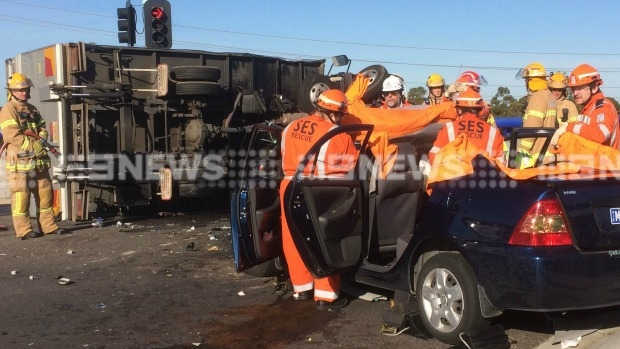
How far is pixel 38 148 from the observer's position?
10.1 metres

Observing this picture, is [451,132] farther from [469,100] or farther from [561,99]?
[561,99]

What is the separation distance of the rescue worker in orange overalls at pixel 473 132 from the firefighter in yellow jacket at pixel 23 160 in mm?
6355

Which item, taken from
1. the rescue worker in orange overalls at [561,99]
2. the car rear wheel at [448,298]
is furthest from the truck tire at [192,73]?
the car rear wheel at [448,298]

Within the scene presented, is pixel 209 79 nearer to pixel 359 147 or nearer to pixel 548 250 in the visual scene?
pixel 359 147

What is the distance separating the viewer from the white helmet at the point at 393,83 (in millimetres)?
8180

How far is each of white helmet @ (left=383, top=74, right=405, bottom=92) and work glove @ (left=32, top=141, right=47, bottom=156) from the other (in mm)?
4878

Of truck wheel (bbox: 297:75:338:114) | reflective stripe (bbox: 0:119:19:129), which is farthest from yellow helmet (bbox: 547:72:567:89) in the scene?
reflective stripe (bbox: 0:119:19:129)

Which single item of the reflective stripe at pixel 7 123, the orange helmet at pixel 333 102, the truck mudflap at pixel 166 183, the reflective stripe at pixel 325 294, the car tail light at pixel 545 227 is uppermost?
the orange helmet at pixel 333 102

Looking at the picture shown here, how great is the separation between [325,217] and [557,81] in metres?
4.34

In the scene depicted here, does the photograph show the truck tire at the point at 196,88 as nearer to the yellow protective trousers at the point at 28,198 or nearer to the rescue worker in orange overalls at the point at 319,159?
the yellow protective trousers at the point at 28,198

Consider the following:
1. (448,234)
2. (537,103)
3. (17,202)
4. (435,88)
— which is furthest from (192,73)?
(448,234)

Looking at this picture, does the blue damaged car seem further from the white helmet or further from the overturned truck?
the overturned truck

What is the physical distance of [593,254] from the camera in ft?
14.4

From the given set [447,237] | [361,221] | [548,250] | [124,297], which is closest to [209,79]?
[124,297]
